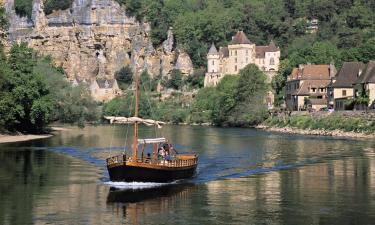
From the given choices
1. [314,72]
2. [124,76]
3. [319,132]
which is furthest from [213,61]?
[319,132]

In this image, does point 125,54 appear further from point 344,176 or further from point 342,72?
point 344,176

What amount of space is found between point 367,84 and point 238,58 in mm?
71684

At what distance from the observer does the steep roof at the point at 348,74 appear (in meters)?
116

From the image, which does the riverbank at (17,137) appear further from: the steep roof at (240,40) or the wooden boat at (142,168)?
the steep roof at (240,40)

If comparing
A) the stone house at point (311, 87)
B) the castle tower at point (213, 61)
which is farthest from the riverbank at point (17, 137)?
the castle tower at point (213, 61)

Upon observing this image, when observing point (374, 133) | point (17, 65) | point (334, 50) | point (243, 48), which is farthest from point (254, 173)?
point (243, 48)

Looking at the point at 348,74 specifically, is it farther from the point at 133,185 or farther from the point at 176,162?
the point at 133,185

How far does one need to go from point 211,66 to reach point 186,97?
979 centimetres

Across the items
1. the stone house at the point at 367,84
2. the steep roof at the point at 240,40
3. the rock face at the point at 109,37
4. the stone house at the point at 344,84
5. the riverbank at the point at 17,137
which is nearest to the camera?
the riverbank at the point at 17,137

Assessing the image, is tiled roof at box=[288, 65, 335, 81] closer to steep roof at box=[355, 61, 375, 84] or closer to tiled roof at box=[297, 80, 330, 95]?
tiled roof at box=[297, 80, 330, 95]

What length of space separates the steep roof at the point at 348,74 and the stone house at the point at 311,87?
7.37m

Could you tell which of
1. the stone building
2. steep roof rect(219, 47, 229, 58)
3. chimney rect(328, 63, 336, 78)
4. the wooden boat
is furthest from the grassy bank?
steep roof rect(219, 47, 229, 58)

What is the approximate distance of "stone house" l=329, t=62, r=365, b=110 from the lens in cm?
11506

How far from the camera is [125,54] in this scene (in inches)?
7810
